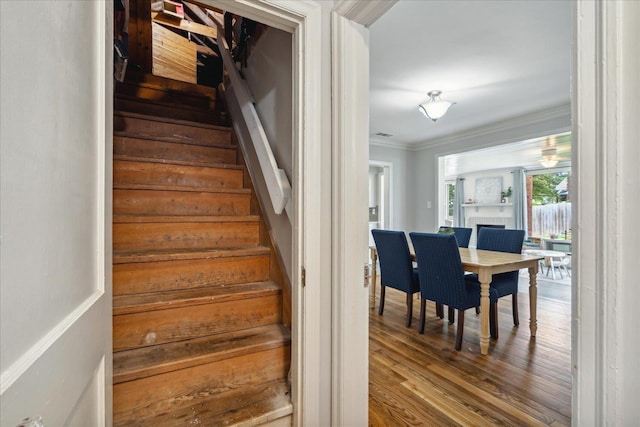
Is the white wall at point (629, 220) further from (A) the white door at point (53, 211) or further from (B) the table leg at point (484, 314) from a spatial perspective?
(B) the table leg at point (484, 314)

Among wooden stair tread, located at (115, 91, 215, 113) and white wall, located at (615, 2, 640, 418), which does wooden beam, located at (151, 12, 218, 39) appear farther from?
white wall, located at (615, 2, 640, 418)

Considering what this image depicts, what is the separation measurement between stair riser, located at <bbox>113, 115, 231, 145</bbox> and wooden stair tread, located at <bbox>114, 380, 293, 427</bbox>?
1769 mm

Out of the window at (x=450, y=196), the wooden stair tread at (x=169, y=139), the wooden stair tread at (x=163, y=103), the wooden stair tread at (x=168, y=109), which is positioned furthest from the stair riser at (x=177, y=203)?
the window at (x=450, y=196)

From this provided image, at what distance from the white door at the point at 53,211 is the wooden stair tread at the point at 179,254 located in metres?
0.78

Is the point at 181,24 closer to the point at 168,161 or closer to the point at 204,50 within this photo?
the point at 204,50

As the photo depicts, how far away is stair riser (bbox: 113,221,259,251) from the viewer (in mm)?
1695

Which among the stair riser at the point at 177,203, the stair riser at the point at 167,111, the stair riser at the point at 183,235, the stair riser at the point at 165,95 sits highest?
the stair riser at the point at 165,95

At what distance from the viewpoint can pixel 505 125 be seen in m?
4.45

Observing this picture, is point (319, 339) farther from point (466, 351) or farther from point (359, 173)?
point (466, 351)

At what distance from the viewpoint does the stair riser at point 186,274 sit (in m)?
1.52

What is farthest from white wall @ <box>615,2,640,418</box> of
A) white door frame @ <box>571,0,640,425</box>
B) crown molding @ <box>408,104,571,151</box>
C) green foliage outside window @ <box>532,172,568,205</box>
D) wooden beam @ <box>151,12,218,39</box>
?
green foliage outside window @ <box>532,172,568,205</box>

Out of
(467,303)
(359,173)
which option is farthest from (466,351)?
(359,173)

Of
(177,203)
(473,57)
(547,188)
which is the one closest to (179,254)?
(177,203)

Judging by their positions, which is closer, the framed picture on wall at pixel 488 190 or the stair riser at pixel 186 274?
the stair riser at pixel 186 274
